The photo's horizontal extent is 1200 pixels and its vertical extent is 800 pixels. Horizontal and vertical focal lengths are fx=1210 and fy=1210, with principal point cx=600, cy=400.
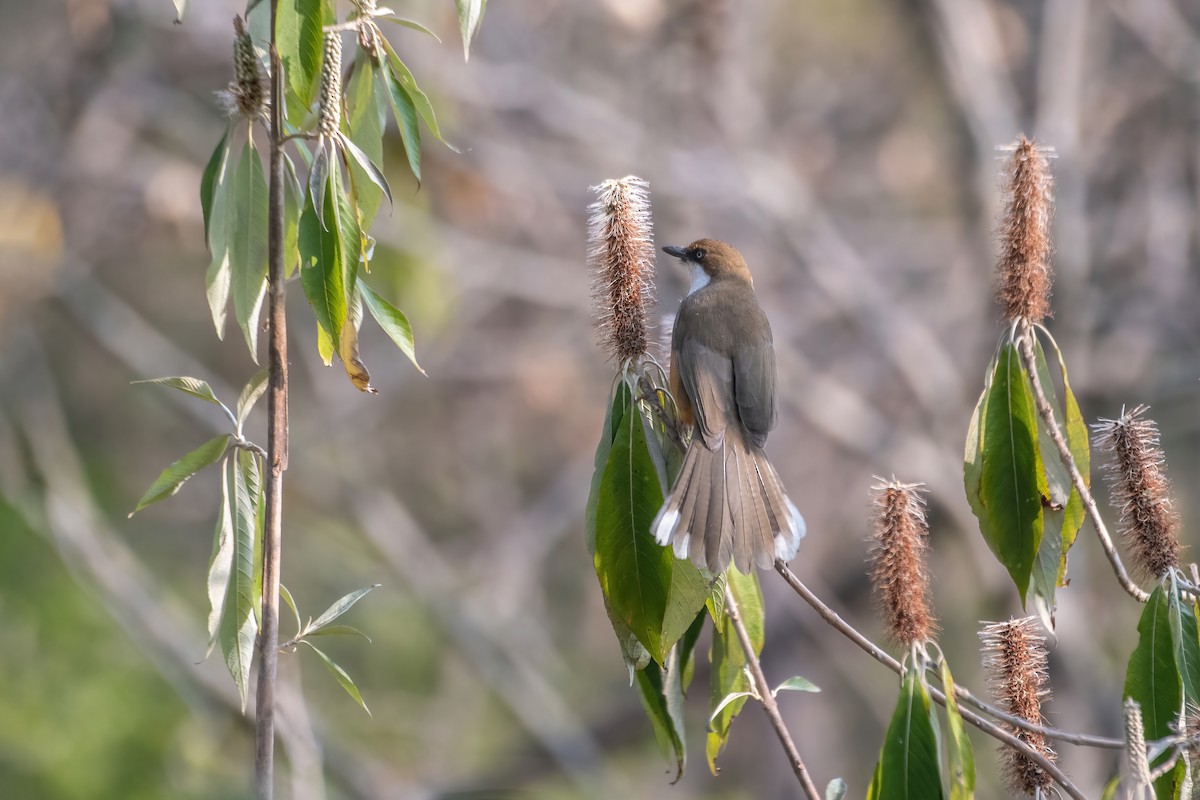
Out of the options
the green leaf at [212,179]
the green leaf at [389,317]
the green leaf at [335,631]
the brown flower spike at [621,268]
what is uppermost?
the green leaf at [212,179]

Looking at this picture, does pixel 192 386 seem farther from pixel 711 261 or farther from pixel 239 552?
pixel 711 261

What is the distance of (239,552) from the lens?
2.24 meters

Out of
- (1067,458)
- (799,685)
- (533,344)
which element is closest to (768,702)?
(799,685)

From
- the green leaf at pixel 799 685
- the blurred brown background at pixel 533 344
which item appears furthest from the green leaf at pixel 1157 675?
the blurred brown background at pixel 533 344

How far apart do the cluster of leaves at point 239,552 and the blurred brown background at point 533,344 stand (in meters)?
5.00

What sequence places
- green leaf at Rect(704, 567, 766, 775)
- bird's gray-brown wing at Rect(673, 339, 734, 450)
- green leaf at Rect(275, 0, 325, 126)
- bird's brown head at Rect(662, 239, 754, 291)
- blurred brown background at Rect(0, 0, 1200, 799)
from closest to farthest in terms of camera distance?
green leaf at Rect(275, 0, 325, 126) → green leaf at Rect(704, 567, 766, 775) → bird's gray-brown wing at Rect(673, 339, 734, 450) → bird's brown head at Rect(662, 239, 754, 291) → blurred brown background at Rect(0, 0, 1200, 799)

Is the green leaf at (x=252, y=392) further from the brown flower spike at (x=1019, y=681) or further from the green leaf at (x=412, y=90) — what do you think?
the brown flower spike at (x=1019, y=681)

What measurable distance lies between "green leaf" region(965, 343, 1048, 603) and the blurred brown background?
17.0 ft

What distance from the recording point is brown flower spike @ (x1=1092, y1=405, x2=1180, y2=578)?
2242 mm

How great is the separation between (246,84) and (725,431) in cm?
155

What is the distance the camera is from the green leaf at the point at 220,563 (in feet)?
7.14

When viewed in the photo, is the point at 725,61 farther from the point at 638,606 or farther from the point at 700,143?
the point at 638,606

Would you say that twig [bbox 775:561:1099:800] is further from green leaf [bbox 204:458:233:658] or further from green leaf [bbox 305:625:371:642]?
green leaf [bbox 204:458:233:658]

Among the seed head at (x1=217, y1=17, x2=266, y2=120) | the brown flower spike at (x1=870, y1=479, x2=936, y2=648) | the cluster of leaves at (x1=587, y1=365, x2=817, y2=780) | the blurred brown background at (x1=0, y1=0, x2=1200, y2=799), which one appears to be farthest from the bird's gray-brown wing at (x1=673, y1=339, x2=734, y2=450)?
the blurred brown background at (x1=0, y1=0, x2=1200, y2=799)
